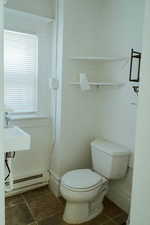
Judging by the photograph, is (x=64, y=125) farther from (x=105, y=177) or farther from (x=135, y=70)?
(x=135, y=70)

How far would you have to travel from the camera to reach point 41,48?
2.31 m

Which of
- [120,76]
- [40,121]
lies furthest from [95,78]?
[40,121]

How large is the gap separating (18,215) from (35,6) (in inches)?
88.7

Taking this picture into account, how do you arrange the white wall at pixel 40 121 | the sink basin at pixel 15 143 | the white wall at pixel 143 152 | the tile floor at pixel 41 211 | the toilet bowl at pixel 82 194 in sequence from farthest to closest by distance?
1. the white wall at pixel 40 121
2. the tile floor at pixel 41 211
3. the toilet bowl at pixel 82 194
4. the sink basin at pixel 15 143
5. the white wall at pixel 143 152

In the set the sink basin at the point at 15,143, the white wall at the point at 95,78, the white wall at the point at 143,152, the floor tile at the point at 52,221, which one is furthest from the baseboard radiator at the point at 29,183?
the white wall at the point at 143,152

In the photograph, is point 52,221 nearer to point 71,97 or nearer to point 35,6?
point 71,97

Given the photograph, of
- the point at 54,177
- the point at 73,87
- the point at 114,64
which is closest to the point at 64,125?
the point at 73,87

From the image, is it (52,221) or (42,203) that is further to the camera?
(42,203)

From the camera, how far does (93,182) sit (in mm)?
1877

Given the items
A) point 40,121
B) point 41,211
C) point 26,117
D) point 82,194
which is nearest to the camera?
point 82,194

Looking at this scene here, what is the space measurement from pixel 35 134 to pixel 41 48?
106 centimetres

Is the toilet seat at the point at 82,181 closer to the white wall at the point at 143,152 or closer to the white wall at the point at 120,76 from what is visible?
the white wall at the point at 120,76

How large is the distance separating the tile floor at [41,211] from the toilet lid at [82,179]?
40cm

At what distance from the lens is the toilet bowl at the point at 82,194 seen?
5.87 feet
